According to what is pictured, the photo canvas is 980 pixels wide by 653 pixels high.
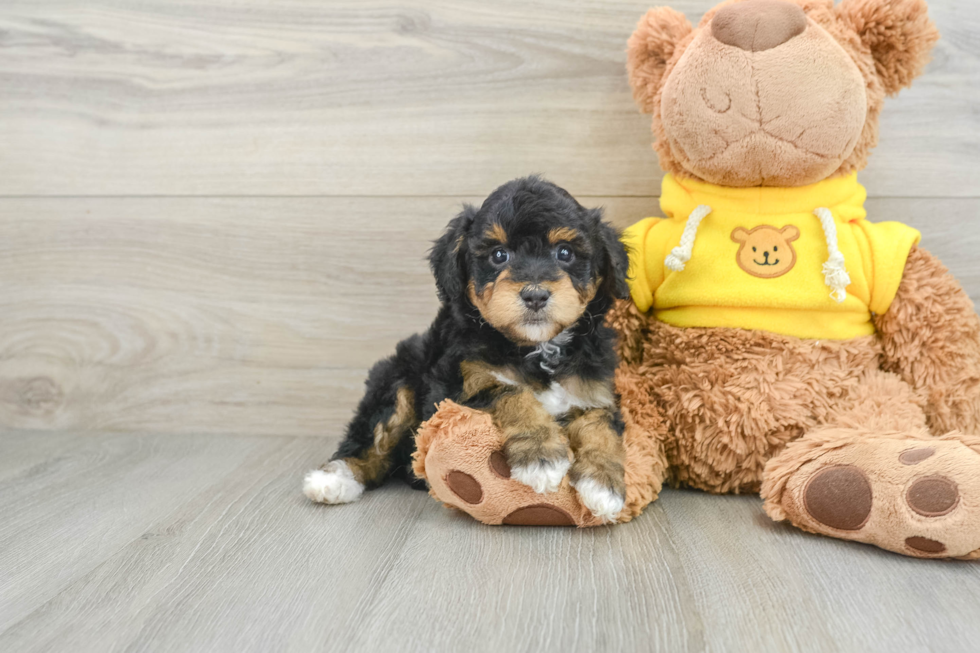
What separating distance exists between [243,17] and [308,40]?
0.21 m

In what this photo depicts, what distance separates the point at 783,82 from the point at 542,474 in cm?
95

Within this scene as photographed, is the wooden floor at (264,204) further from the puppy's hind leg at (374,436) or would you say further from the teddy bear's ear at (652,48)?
the teddy bear's ear at (652,48)

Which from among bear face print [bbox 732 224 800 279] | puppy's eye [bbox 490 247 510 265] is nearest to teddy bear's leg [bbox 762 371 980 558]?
bear face print [bbox 732 224 800 279]

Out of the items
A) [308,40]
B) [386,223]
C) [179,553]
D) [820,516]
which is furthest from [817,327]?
[308,40]

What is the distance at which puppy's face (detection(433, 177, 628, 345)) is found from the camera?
4.72ft

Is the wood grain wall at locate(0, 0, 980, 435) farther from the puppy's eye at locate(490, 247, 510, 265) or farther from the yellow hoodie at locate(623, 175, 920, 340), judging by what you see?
the puppy's eye at locate(490, 247, 510, 265)

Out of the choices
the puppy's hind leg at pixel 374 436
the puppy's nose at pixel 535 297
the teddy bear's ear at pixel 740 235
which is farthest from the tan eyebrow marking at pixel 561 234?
the puppy's hind leg at pixel 374 436

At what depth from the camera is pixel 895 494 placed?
1307 mm

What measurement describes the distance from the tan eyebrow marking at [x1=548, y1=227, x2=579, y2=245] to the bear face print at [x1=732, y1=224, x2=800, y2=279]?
45cm

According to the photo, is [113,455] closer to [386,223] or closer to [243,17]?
[386,223]

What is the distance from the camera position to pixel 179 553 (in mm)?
1476

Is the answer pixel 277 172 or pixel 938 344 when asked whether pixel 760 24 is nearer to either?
pixel 938 344

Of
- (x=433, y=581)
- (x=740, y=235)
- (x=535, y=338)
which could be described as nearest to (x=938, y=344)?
(x=740, y=235)

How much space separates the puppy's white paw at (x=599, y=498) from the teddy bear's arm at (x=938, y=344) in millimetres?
789
